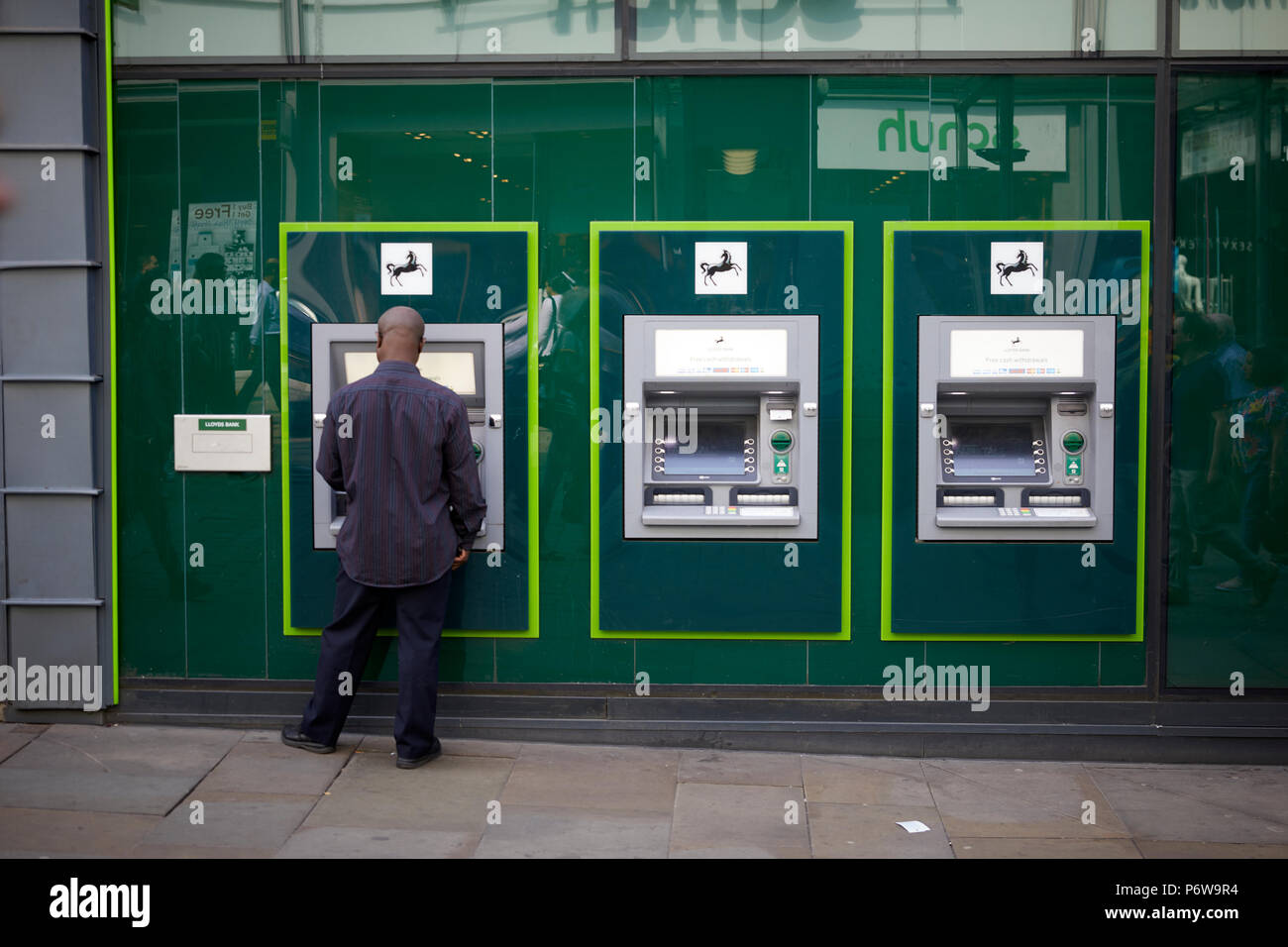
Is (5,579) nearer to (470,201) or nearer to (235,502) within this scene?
(235,502)

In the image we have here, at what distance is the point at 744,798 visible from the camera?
520cm

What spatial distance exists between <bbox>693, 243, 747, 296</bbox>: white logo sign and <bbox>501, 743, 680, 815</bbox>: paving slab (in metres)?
2.12

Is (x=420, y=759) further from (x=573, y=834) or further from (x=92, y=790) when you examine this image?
(x=92, y=790)

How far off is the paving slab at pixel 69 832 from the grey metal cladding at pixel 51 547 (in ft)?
4.25

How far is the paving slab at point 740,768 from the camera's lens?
17.8ft

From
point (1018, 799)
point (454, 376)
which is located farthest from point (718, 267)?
→ point (1018, 799)

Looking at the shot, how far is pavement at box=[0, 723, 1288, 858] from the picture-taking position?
4.68 metres

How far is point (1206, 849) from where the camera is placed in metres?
4.73

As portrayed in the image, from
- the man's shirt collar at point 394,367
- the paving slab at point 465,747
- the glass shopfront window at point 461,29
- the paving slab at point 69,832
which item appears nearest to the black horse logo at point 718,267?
the glass shopfront window at point 461,29

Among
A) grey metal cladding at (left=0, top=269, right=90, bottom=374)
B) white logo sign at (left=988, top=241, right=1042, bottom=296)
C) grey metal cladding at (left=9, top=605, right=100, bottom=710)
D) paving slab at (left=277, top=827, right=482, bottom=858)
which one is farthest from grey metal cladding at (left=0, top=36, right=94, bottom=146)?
white logo sign at (left=988, top=241, right=1042, bottom=296)

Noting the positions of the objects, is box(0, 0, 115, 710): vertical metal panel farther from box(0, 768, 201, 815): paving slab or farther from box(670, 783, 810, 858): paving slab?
box(670, 783, 810, 858): paving slab

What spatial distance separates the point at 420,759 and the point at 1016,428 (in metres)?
3.02

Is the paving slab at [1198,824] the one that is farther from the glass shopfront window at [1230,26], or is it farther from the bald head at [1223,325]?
the glass shopfront window at [1230,26]
